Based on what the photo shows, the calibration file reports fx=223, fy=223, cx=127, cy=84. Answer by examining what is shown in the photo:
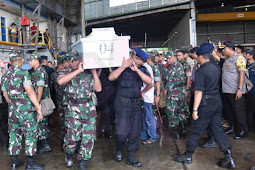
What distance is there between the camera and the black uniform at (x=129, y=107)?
3541 mm

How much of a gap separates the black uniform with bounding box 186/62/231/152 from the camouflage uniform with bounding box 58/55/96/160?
1.58m

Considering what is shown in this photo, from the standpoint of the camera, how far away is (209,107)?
341 centimetres

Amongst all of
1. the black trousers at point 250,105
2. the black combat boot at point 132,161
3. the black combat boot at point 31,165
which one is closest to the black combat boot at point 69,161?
the black combat boot at point 31,165

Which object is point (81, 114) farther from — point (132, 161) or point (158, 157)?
point (158, 157)

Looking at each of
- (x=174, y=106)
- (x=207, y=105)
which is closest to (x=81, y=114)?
(x=207, y=105)

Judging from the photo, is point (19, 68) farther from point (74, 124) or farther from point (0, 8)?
point (0, 8)

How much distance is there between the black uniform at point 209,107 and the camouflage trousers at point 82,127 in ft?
5.11

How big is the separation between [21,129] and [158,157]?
232cm

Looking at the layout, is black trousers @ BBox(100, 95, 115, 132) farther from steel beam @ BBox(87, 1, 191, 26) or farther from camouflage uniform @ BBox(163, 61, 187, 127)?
steel beam @ BBox(87, 1, 191, 26)

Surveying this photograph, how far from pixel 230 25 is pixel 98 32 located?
22.3 meters

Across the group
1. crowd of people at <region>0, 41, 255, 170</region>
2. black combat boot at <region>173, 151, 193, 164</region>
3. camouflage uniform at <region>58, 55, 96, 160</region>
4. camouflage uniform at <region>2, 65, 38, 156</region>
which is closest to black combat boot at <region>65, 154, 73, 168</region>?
crowd of people at <region>0, 41, 255, 170</region>

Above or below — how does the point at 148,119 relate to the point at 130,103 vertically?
below

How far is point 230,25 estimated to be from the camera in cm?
2198

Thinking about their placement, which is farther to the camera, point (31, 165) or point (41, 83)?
point (41, 83)
